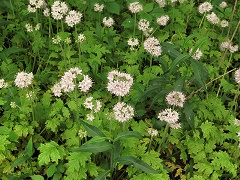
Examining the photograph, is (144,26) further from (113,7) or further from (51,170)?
(51,170)

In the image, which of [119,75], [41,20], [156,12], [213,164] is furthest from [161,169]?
[41,20]

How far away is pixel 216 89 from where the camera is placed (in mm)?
5016

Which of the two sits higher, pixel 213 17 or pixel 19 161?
pixel 213 17

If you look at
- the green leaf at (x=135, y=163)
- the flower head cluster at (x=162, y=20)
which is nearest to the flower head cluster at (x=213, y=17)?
the flower head cluster at (x=162, y=20)

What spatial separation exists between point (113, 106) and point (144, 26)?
139 cm

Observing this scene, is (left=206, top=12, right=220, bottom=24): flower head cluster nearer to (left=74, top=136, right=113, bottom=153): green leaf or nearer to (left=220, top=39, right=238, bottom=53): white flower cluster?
(left=220, top=39, right=238, bottom=53): white flower cluster

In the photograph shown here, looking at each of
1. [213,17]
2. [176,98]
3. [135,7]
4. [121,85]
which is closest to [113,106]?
[176,98]

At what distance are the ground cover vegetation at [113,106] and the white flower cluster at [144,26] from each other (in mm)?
18

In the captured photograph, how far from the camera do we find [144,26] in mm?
4934

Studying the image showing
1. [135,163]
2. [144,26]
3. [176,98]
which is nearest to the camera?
[135,163]

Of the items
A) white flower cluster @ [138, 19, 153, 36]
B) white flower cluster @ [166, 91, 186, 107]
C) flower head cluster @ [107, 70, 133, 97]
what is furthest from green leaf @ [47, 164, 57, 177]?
white flower cluster @ [138, 19, 153, 36]

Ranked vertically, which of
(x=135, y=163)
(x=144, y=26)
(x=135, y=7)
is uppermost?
(x=135, y=7)

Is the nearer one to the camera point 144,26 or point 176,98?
point 176,98

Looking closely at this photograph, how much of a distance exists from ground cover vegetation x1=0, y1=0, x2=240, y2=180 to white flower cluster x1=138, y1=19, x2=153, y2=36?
2cm
